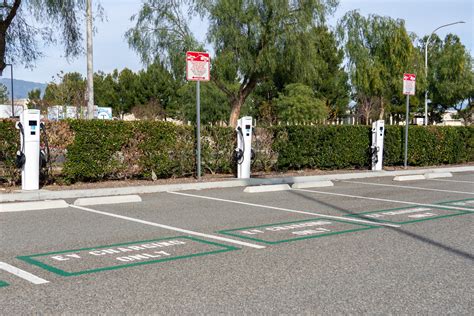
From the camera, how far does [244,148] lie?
50.4 ft

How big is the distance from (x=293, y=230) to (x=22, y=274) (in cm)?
387

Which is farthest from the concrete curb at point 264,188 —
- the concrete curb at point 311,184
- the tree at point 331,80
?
the tree at point 331,80

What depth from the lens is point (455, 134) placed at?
22.7m

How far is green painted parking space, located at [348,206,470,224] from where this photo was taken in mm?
9219

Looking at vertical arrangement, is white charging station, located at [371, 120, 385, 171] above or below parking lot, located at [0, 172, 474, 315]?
above

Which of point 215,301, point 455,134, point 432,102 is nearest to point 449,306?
point 215,301

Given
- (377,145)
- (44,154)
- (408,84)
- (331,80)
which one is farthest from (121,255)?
(331,80)

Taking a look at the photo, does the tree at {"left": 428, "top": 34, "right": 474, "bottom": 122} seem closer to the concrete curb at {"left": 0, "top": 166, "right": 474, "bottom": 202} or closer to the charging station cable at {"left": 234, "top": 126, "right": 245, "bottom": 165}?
the concrete curb at {"left": 0, "top": 166, "right": 474, "bottom": 202}

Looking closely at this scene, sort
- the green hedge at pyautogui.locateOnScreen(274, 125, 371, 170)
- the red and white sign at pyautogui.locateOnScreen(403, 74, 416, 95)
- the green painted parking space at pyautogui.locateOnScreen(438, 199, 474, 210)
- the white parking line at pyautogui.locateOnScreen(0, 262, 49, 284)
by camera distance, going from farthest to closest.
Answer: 1. the red and white sign at pyautogui.locateOnScreen(403, 74, 416, 95)
2. the green hedge at pyautogui.locateOnScreen(274, 125, 371, 170)
3. the green painted parking space at pyautogui.locateOnScreen(438, 199, 474, 210)
4. the white parking line at pyautogui.locateOnScreen(0, 262, 49, 284)

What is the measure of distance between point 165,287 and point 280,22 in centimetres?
2415

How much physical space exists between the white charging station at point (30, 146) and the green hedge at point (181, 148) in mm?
464

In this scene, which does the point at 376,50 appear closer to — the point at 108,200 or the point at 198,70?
the point at 198,70

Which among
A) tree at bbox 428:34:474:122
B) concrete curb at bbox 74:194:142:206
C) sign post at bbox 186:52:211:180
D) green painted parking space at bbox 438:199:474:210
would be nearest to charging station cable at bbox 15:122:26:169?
concrete curb at bbox 74:194:142:206

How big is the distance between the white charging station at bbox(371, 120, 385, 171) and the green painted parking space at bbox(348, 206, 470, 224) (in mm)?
8503
